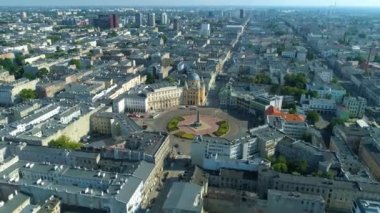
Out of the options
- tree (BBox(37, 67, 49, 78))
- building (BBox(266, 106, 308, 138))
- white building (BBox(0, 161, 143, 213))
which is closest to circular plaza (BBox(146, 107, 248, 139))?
building (BBox(266, 106, 308, 138))

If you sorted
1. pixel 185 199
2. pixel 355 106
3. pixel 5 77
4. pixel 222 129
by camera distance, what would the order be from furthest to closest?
pixel 5 77 → pixel 355 106 → pixel 222 129 → pixel 185 199

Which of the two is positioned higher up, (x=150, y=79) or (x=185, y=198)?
(x=185, y=198)

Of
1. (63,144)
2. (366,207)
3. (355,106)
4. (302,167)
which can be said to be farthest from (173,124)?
(366,207)

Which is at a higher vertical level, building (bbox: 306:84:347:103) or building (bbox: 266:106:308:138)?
building (bbox: 306:84:347:103)

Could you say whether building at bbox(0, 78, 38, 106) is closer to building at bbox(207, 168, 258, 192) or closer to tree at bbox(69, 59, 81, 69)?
tree at bbox(69, 59, 81, 69)

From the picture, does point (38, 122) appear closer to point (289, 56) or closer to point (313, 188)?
point (313, 188)

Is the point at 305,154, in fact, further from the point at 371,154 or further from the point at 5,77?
the point at 5,77

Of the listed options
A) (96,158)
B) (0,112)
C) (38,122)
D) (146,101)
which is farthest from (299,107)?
(0,112)
